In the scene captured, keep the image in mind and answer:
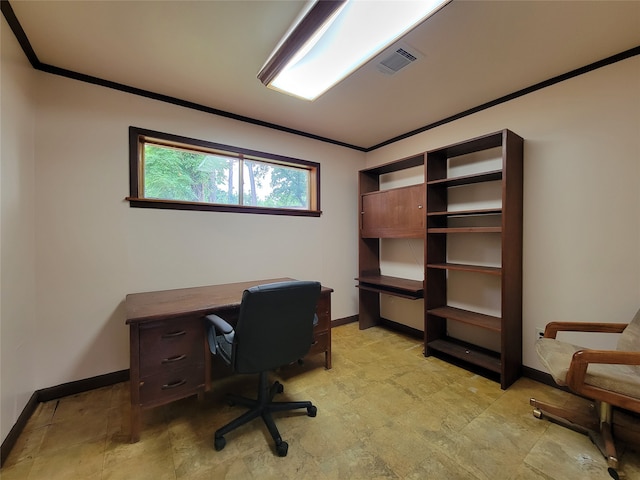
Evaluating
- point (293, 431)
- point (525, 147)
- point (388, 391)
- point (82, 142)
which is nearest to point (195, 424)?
point (293, 431)

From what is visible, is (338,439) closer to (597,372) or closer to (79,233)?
(597,372)

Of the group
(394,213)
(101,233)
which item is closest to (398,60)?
(394,213)

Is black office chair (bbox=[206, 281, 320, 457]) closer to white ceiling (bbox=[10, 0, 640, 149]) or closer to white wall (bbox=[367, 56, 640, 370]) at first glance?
white ceiling (bbox=[10, 0, 640, 149])

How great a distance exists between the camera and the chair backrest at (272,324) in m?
1.43

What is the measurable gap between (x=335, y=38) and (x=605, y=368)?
254 centimetres

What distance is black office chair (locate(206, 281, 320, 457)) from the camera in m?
1.43

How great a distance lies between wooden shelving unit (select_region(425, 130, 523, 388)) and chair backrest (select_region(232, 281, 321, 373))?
1652 mm

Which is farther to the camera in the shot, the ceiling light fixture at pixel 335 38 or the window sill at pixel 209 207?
the window sill at pixel 209 207

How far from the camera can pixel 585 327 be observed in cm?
180

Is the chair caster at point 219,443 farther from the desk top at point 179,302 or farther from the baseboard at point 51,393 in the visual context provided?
the baseboard at point 51,393

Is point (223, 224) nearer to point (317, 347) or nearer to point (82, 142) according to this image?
point (82, 142)

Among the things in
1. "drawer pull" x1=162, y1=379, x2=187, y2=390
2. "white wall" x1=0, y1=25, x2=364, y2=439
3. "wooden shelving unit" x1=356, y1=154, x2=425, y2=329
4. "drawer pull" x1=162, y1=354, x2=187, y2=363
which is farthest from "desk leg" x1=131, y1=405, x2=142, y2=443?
"wooden shelving unit" x1=356, y1=154, x2=425, y2=329

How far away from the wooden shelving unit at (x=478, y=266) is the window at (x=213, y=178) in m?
1.45

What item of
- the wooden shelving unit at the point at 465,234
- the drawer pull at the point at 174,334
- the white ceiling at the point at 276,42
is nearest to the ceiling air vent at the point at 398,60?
the white ceiling at the point at 276,42
